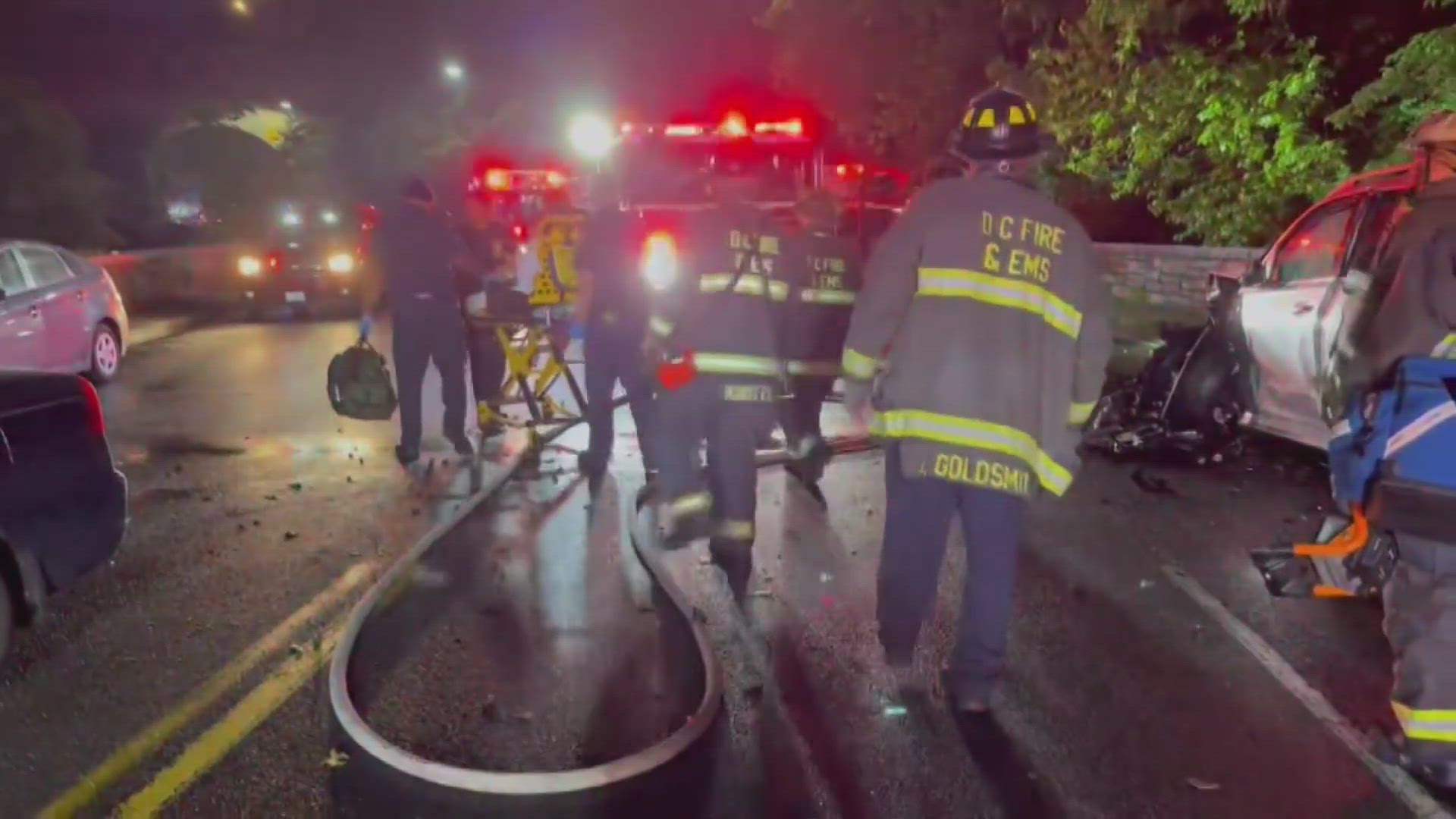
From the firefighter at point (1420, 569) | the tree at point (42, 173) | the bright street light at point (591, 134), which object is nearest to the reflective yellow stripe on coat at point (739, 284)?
the firefighter at point (1420, 569)

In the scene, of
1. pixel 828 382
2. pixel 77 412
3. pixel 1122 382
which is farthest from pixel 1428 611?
pixel 1122 382

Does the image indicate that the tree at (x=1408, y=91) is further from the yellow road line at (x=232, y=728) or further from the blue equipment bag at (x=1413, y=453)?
the yellow road line at (x=232, y=728)

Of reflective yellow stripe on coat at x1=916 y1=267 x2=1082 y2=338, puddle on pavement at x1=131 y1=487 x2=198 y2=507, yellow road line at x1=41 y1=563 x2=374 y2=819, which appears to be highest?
reflective yellow stripe on coat at x1=916 y1=267 x2=1082 y2=338

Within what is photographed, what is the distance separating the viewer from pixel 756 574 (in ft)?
18.6

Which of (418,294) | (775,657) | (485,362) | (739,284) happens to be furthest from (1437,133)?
(485,362)

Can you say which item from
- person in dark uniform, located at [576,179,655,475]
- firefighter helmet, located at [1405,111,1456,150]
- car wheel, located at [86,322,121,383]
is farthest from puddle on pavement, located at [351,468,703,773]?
car wheel, located at [86,322,121,383]

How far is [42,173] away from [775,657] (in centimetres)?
2097

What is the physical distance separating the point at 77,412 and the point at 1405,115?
1068 centimetres

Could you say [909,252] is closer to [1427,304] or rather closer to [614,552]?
[1427,304]

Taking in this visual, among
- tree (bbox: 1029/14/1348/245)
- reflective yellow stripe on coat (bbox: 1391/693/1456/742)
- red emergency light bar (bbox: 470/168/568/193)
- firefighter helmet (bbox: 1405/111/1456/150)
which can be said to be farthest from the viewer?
red emergency light bar (bbox: 470/168/568/193)

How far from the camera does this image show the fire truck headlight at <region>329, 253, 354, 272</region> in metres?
17.8

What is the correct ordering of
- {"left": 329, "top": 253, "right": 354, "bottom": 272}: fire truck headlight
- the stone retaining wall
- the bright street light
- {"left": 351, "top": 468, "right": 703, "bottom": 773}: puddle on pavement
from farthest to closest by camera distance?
{"left": 329, "top": 253, "right": 354, "bottom": 272}: fire truck headlight, the stone retaining wall, the bright street light, {"left": 351, "top": 468, "right": 703, "bottom": 773}: puddle on pavement

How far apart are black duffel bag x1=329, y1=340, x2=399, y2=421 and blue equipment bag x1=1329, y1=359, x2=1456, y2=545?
5.83 m

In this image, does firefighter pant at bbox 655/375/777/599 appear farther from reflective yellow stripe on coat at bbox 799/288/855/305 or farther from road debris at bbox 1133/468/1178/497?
road debris at bbox 1133/468/1178/497
